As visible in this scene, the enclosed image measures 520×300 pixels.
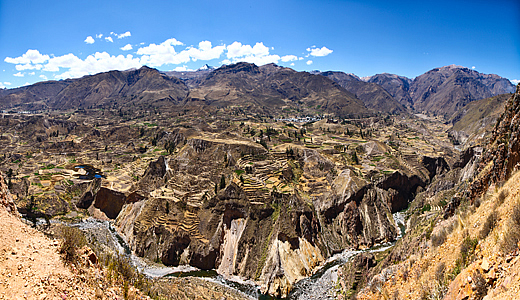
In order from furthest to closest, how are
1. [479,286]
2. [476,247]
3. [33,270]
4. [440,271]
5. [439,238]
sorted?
[439,238] < [440,271] < [476,247] < [479,286] < [33,270]

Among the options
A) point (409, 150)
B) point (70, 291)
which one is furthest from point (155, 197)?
point (409, 150)

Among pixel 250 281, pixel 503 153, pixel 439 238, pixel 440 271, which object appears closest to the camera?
pixel 440 271

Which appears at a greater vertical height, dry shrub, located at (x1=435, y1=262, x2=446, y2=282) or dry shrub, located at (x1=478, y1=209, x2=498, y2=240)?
dry shrub, located at (x1=478, y1=209, x2=498, y2=240)

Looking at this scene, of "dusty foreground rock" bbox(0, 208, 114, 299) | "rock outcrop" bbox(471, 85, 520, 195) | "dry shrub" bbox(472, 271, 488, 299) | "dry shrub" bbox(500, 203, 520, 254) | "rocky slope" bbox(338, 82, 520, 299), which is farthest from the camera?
"rock outcrop" bbox(471, 85, 520, 195)

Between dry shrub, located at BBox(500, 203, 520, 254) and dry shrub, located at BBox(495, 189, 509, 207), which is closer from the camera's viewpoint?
dry shrub, located at BBox(500, 203, 520, 254)

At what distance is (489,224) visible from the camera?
19.4 meters

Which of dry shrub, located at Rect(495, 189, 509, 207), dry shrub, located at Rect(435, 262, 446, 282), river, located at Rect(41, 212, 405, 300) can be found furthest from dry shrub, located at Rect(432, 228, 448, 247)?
river, located at Rect(41, 212, 405, 300)

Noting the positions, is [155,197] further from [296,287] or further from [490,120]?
[490,120]

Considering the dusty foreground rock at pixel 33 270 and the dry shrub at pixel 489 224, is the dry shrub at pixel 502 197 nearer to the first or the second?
the dry shrub at pixel 489 224

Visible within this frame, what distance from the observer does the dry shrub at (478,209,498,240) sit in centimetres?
1917

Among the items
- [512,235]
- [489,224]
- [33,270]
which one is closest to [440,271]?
[489,224]

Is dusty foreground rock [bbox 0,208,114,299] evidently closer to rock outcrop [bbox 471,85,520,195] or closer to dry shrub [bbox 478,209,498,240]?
Answer: dry shrub [bbox 478,209,498,240]

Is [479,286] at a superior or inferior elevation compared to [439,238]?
superior

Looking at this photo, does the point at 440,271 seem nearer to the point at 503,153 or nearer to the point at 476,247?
the point at 476,247
